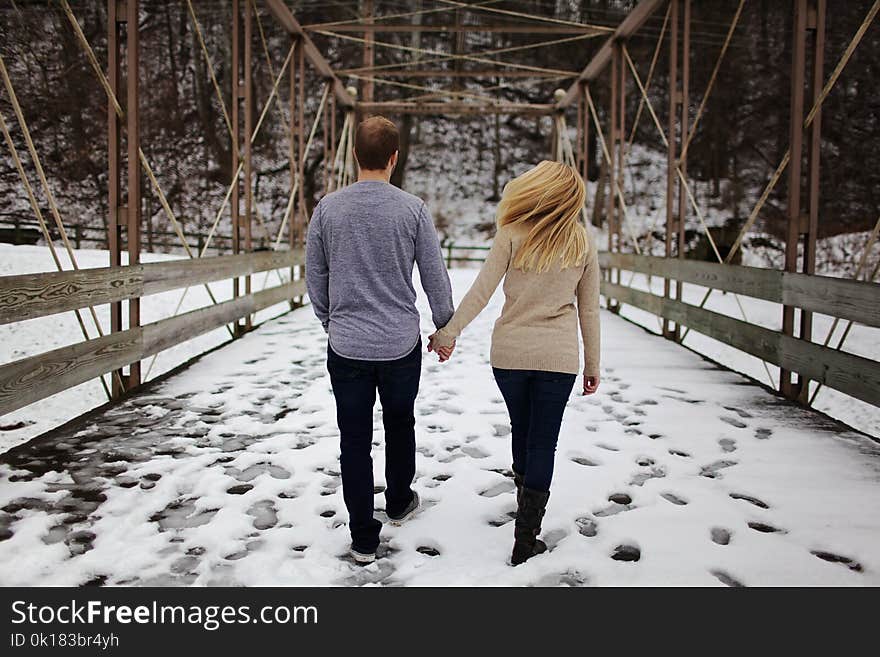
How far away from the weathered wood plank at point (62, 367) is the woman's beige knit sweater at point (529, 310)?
7.29 ft

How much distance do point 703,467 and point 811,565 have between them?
117 cm

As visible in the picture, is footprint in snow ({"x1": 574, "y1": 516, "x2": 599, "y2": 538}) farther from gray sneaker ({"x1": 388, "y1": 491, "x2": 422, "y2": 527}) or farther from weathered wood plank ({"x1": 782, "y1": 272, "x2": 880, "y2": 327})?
weathered wood plank ({"x1": 782, "y1": 272, "x2": 880, "y2": 327})

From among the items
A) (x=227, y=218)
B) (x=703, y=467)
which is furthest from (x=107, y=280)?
(x=227, y=218)

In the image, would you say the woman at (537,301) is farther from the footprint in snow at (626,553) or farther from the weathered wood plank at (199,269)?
the weathered wood plank at (199,269)

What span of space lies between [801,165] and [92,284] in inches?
168

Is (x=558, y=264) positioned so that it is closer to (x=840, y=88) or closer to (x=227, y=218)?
(x=840, y=88)

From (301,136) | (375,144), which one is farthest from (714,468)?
(301,136)

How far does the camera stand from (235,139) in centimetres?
802

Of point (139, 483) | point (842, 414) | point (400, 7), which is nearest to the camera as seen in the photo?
point (139, 483)

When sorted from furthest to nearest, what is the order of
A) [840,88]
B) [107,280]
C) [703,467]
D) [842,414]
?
1. [840,88]
2. [842,414]
3. [107,280]
4. [703,467]

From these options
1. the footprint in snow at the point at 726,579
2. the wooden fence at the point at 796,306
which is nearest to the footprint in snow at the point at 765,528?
the footprint in snow at the point at 726,579

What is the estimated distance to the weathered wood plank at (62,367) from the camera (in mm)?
3957

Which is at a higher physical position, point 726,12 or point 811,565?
point 726,12

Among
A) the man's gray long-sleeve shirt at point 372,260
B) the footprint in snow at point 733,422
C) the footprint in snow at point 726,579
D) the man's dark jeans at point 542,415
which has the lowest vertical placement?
the footprint in snow at point 733,422
